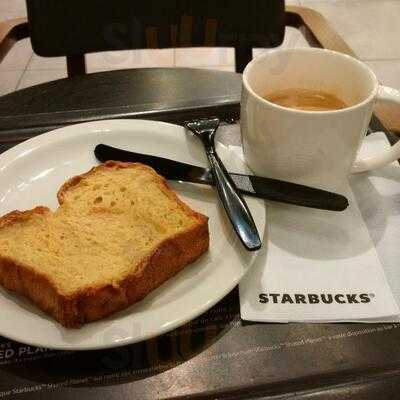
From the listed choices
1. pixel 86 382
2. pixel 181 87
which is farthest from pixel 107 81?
pixel 86 382

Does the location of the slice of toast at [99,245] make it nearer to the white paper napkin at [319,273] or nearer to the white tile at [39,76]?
the white paper napkin at [319,273]

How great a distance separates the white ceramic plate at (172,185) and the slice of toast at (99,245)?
0.01 metres

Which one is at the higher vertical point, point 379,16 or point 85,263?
point 85,263

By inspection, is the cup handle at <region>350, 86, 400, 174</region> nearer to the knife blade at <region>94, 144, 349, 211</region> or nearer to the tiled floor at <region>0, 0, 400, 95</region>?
the knife blade at <region>94, 144, 349, 211</region>

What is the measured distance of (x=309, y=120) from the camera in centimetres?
48

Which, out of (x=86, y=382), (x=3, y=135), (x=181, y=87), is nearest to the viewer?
(x=86, y=382)

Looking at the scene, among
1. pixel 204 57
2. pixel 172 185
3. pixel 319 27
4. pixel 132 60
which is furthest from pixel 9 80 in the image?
→ pixel 172 185

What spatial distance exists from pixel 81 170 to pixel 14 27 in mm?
523

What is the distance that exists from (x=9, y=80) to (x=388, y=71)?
58.9 inches

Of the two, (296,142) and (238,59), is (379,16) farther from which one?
(296,142)

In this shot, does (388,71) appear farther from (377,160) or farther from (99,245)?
(99,245)

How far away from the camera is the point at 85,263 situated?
438 millimetres

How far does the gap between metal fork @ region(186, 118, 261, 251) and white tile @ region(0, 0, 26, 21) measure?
1.90 meters

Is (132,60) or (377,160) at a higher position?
(377,160)
